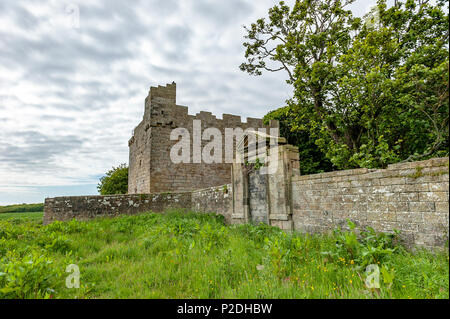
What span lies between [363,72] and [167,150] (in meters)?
11.4

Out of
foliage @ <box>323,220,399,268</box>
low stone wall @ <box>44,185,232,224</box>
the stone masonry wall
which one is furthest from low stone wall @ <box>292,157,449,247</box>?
the stone masonry wall

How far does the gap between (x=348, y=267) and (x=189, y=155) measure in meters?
13.0

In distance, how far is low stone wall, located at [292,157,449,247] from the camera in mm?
3828

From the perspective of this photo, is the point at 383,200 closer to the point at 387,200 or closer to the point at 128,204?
the point at 387,200

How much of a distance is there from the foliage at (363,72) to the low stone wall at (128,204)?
4869 mm

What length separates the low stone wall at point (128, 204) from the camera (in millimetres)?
10666

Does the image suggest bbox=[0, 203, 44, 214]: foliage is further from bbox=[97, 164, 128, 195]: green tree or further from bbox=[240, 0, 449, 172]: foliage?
bbox=[240, 0, 449, 172]: foliage

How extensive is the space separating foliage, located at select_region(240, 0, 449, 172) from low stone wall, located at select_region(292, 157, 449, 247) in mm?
1473

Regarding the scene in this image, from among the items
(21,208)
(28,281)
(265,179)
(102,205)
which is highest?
(265,179)

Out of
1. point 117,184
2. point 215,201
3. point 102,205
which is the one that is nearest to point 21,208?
point 117,184

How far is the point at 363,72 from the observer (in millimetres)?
7516

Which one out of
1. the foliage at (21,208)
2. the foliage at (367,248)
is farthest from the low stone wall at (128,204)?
the foliage at (21,208)
